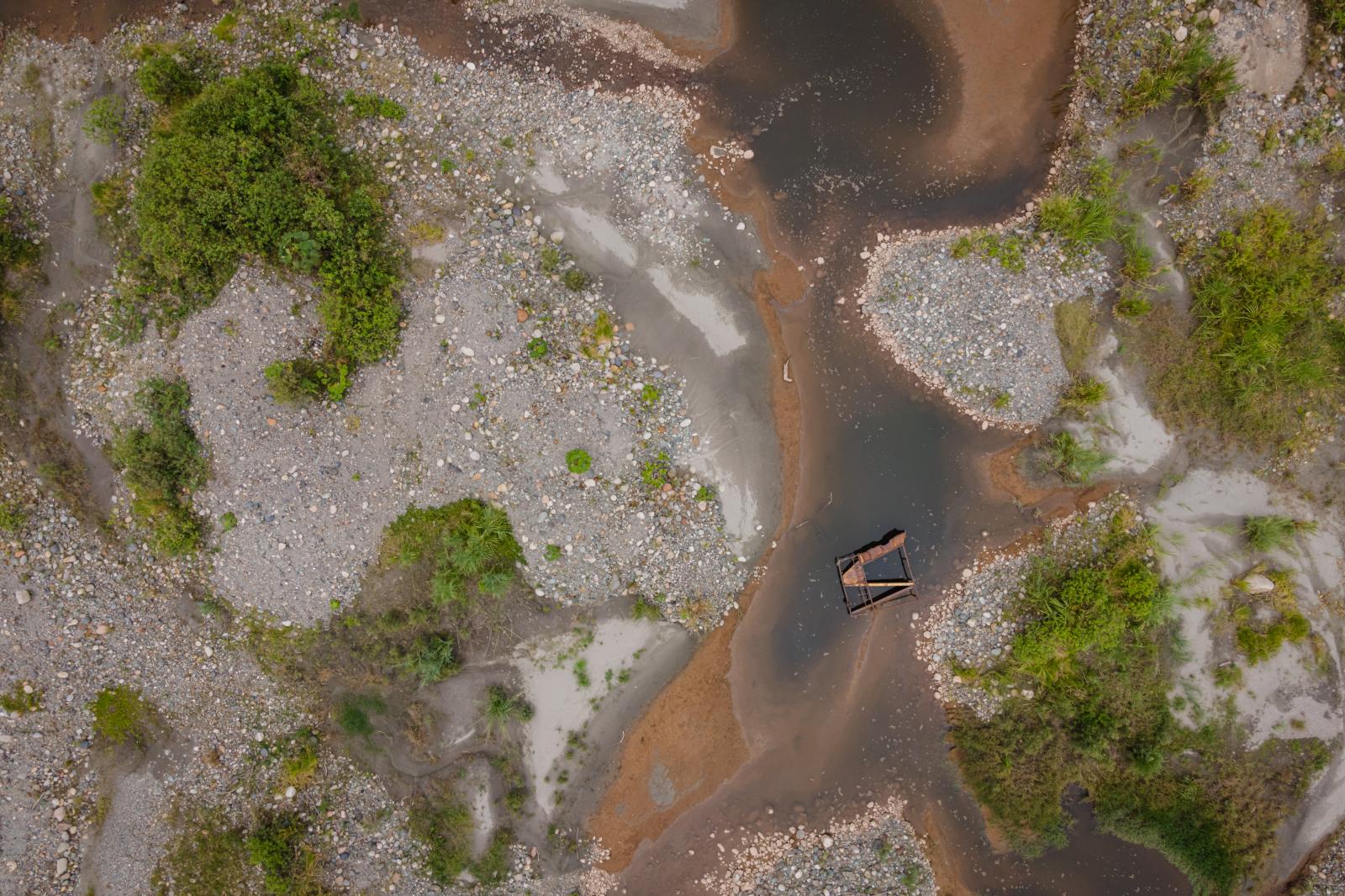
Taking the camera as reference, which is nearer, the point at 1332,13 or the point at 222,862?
the point at 1332,13

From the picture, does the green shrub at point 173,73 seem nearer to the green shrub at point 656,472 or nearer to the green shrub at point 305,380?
the green shrub at point 305,380

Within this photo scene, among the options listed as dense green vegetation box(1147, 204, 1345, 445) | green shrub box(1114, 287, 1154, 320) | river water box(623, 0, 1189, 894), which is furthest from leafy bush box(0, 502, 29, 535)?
dense green vegetation box(1147, 204, 1345, 445)

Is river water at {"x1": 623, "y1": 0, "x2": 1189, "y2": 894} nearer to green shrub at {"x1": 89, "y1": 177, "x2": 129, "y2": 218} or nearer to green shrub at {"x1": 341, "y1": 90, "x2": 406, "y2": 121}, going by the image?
green shrub at {"x1": 341, "y1": 90, "x2": 406, "y2": 121}

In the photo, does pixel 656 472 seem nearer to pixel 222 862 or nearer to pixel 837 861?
pixel 837 861

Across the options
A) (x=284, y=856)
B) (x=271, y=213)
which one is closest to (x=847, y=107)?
(x=271, y=213)

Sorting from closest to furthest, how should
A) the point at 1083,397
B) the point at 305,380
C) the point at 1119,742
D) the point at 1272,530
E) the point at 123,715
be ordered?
the point at 305,380
the point at 1272,530
the point at 1083,397
the point at 123,715
the point at 1119,742

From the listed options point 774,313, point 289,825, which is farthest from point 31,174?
point 774,313

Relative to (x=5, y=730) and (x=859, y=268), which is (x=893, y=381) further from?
(x=5, y=730)
